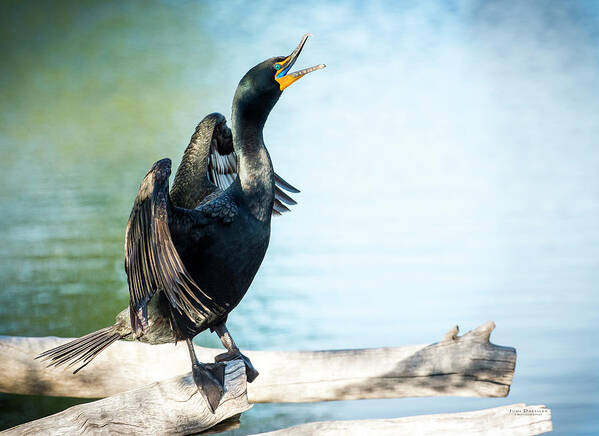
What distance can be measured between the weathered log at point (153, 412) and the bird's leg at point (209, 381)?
20 mm

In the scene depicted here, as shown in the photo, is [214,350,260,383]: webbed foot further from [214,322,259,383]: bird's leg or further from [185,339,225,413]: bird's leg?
[185,339,225,413]: bird's leg

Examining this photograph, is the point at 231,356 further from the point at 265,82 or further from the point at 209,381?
the point at 265,82

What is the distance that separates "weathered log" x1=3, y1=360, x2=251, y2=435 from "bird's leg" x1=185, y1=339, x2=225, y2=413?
0.06ft

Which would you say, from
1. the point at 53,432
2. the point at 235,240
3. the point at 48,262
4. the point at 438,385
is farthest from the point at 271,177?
the point at 48,262

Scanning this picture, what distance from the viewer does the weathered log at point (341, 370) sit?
2209 millimetres

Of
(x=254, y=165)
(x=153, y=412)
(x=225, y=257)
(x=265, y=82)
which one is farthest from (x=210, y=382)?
(x=265, y=82)

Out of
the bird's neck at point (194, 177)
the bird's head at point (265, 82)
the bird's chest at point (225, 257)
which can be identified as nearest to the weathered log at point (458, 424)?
the bird's chest at point (225, 257)

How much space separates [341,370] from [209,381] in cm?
63

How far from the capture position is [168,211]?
5.26 feet

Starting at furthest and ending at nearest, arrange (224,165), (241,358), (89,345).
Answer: (224,165) < (241,358) < (89,345)

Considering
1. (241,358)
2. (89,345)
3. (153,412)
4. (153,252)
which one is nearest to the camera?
(153,252)

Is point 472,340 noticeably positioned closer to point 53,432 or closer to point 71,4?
point 53,432

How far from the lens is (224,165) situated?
7.36ft

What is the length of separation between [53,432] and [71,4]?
178 inches
